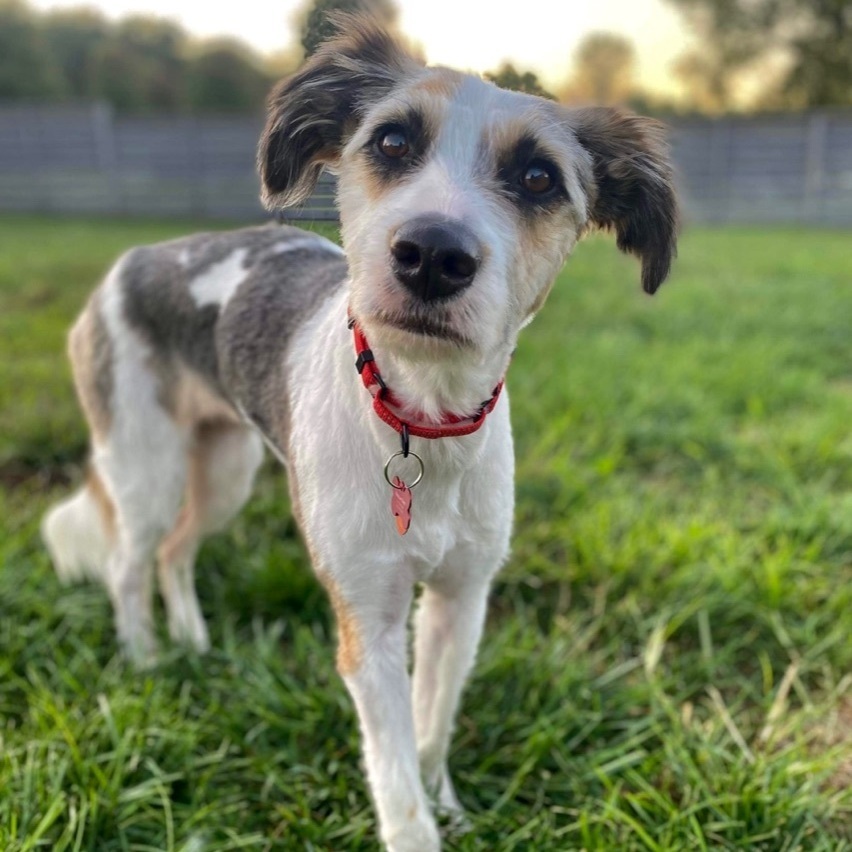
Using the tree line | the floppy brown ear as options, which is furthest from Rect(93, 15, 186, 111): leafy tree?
the floppy brown ear

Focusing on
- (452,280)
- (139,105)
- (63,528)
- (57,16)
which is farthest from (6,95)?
(452,280)

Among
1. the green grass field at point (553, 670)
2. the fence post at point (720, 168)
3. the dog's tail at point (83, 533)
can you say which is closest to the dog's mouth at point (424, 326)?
the green grass field at point (553, 670)

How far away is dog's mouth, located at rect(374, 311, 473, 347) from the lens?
5.30 feet

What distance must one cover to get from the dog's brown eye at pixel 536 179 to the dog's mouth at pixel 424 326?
1.39 feet

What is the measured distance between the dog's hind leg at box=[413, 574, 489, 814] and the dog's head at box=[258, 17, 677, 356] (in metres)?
0.76

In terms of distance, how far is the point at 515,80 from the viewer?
1898mm

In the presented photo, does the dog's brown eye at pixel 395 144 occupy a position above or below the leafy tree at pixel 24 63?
below

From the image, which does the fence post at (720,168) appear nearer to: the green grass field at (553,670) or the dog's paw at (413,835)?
the green grass field at (553,670)

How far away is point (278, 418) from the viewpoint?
245cm

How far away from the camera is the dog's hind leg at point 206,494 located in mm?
3201

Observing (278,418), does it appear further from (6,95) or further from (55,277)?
(6,95)

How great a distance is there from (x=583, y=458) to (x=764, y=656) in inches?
64.7

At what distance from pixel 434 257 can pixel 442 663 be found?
125 centimetres

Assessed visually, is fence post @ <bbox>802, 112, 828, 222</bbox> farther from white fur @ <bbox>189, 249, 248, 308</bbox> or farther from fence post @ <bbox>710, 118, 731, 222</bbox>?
white fur @ <bbox>189, 249, 248, 308</bbox>
